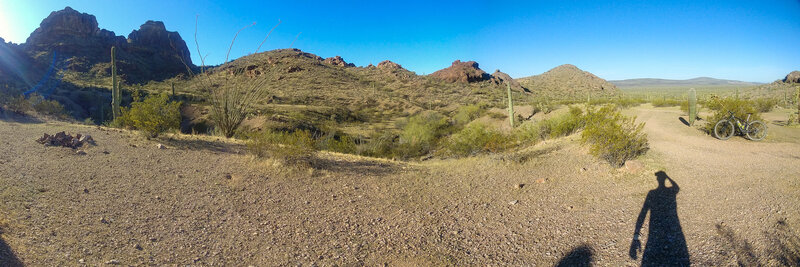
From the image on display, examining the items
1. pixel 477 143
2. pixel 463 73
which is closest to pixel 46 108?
pixel 477 143

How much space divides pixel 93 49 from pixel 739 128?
223ft

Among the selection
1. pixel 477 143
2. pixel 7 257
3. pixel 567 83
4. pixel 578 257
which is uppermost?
pixel 567 83

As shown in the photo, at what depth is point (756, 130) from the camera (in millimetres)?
9219

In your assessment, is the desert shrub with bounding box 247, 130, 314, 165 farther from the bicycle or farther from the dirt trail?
the bicycle

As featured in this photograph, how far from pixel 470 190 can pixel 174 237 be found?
5.14 metres

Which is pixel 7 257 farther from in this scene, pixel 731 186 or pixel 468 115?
pixel 468 115

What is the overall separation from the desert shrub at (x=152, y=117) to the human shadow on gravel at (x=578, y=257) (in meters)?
10.1

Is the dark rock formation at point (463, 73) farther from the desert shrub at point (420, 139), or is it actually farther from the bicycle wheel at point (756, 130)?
the bicycle wheel at point (756, 130)

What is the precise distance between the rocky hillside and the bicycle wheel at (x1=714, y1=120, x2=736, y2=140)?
1688 inches

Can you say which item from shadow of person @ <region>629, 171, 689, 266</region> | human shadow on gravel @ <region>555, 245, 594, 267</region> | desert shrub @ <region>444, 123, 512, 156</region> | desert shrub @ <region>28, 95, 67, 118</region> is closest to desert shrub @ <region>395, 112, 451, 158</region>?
desert shrub @ <region>444, 123, 512, 156</region>

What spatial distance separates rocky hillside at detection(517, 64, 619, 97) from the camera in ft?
174

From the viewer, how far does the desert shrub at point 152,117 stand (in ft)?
30.6

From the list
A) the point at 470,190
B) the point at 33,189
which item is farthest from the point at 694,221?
the point at 33,189

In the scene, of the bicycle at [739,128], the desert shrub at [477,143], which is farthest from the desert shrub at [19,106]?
the bicycle at [739,128]
